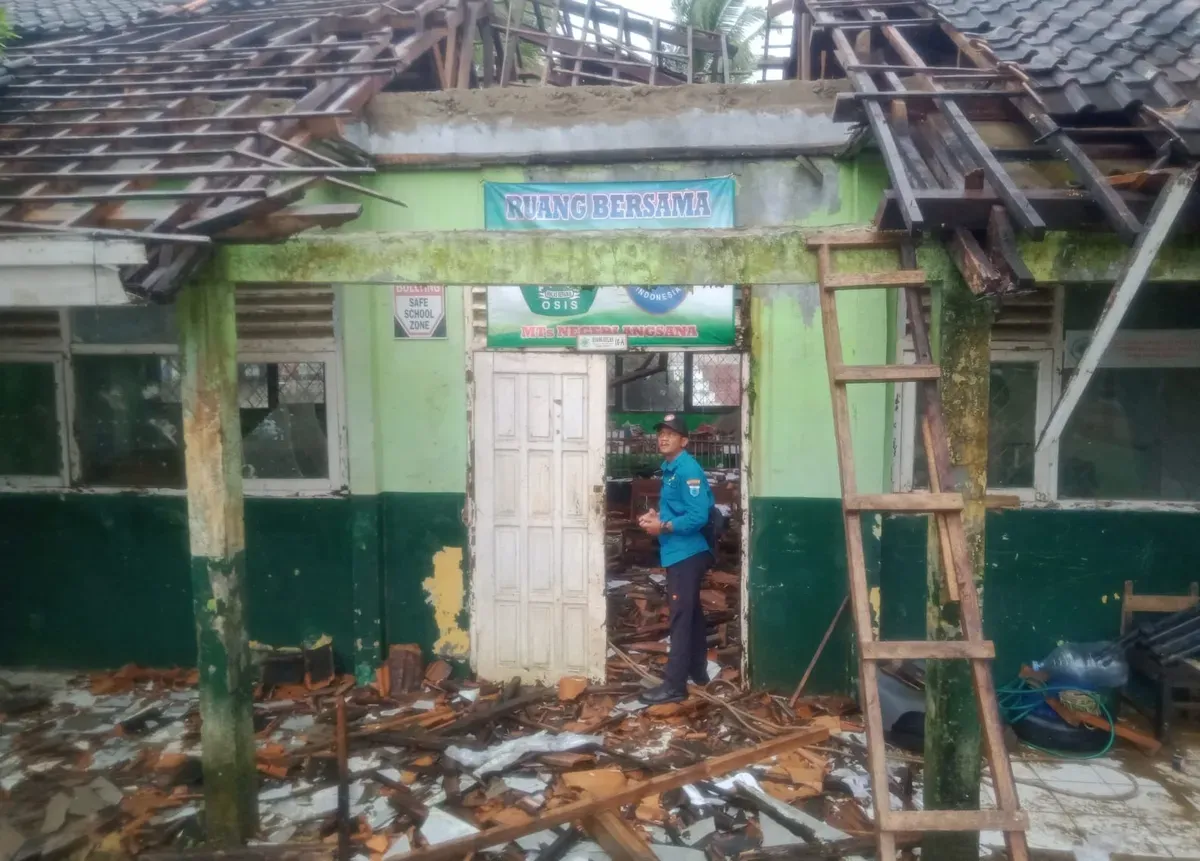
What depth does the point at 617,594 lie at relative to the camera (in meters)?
8.84

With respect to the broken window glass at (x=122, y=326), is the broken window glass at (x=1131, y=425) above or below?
below

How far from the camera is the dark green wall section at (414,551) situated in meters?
6.57

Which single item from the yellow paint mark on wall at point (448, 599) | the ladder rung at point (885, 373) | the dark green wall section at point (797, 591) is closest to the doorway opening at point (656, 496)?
the dark green wall section at point (797, 591)

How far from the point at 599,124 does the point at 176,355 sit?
12.4ft

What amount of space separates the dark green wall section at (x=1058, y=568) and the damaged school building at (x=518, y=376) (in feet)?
0.07

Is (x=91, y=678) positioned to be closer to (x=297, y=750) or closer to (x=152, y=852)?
(x=297, y=750)

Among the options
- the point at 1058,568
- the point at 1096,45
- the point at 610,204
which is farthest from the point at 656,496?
Answer: the point at 1096,45

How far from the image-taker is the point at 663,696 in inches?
243

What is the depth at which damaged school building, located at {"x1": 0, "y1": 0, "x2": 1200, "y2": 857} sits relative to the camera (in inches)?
194

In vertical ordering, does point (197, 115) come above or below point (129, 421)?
above

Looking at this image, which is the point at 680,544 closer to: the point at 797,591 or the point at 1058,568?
the point at 797,591

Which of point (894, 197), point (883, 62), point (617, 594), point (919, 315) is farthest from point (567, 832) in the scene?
point (883, 62)

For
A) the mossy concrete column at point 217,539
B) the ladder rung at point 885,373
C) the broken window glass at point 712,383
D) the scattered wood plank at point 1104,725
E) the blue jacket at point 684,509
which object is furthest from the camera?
the broken window glass at point 712,383

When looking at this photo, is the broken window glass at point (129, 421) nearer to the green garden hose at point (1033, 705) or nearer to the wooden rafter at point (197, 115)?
the wooden rafter at point (197, 115)
